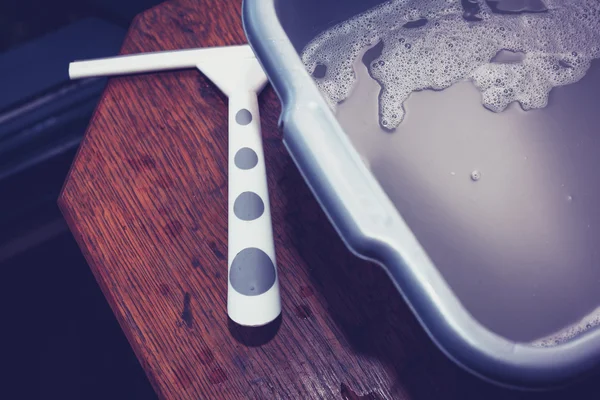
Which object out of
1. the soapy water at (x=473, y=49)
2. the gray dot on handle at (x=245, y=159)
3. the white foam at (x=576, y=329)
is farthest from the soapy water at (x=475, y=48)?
the white foam at (x=576, y=329)

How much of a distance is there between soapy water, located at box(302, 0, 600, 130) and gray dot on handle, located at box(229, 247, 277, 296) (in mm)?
191

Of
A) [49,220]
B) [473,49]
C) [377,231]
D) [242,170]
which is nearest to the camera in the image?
[377,231]

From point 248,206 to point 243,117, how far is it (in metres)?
0.08

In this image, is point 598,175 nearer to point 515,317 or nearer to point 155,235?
point 515,317

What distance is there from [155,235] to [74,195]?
0.08m

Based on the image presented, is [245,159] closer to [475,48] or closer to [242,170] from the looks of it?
[242,170]

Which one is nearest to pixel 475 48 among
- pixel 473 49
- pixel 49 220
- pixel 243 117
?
pixel 473 49

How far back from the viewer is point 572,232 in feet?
1.53

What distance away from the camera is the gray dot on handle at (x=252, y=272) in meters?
0.36

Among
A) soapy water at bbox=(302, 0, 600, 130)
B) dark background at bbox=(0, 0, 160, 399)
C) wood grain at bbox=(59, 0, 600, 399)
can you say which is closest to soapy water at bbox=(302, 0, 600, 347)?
soapy water at bbox=(302, 0, 600, 130)

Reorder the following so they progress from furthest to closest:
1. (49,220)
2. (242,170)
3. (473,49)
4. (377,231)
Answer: (49,220) < (473,49) < (242,170) < (377,231)

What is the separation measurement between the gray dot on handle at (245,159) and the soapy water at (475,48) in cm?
12

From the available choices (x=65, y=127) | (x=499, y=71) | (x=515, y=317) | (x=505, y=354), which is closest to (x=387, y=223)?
(x=505, y=354)

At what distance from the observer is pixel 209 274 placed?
1.27 ft
